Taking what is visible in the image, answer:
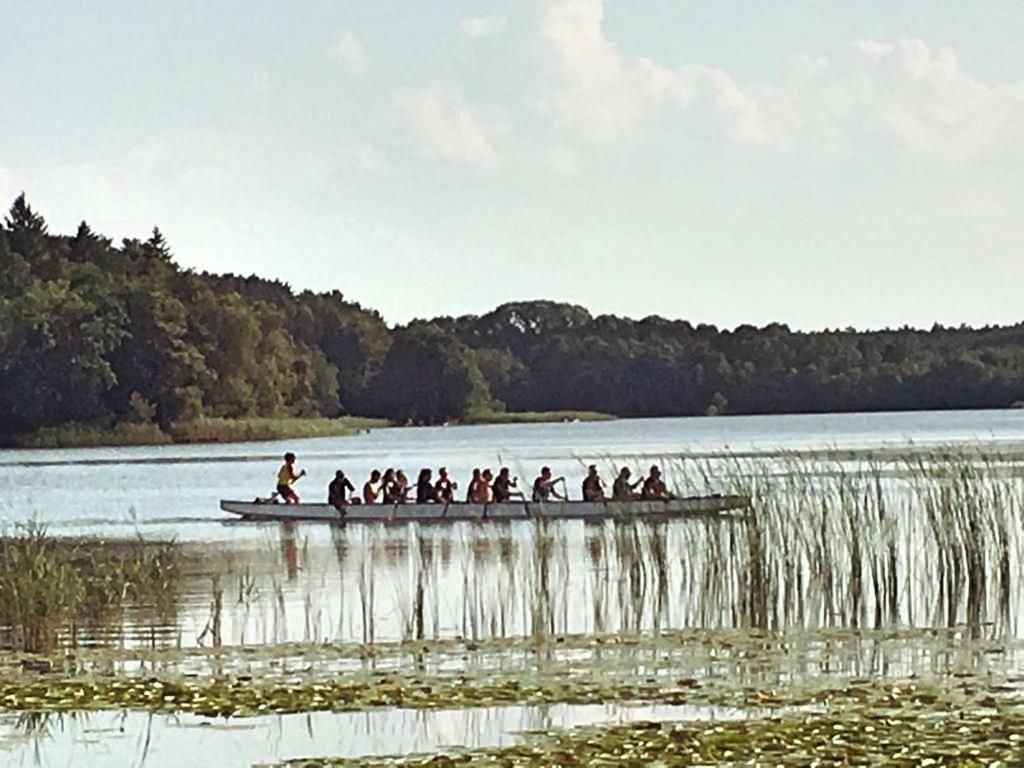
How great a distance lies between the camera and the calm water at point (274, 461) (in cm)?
5594

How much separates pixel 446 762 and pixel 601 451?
277ft

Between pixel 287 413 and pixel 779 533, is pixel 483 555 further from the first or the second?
pixel 287 413

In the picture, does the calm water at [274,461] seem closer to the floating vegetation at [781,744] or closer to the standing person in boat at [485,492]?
the standing person in boat at [485,492]

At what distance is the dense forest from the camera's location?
395ft

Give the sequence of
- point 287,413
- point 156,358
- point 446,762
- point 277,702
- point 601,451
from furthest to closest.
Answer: point 287,413 → point 156,358 → point 601,451 → point 277,702 → point 446,762

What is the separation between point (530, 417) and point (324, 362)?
24.8 m

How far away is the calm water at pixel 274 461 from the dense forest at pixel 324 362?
449cm

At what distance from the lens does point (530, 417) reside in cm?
18612

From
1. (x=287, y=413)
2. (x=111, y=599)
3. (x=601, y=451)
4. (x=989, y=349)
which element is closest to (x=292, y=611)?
(x=111, y=599)

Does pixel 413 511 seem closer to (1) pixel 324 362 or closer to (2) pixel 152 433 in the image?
(2) pixel 152 433

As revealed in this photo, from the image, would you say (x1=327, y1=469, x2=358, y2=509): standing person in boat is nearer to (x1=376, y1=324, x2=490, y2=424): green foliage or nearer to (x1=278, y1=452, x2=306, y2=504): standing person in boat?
(x1=278, y1=452, x2=306, y2=504): standing person in boat

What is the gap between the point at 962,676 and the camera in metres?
21.0

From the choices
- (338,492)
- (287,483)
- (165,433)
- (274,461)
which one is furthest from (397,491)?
(165,433)

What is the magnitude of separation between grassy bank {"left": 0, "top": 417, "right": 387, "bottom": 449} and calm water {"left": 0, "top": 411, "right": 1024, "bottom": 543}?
156cm
